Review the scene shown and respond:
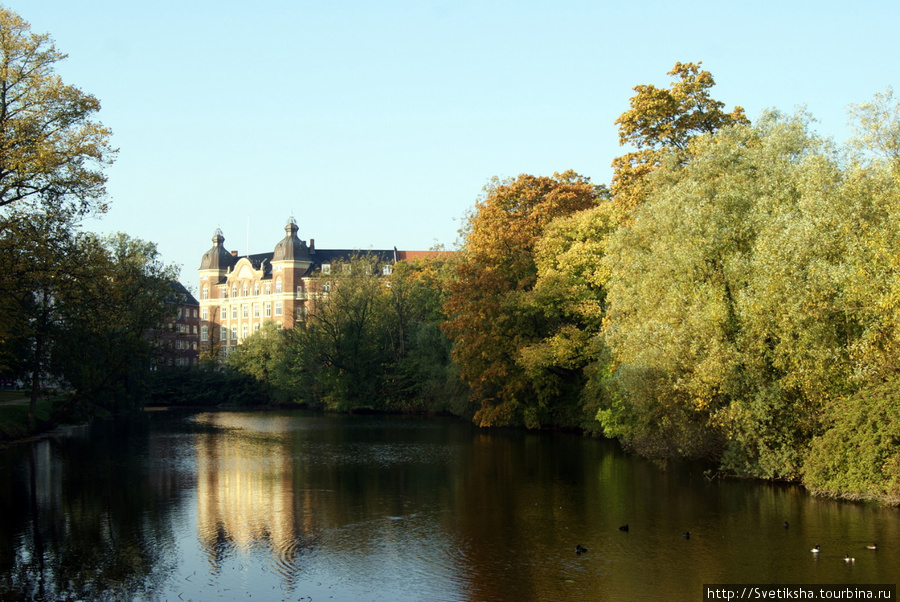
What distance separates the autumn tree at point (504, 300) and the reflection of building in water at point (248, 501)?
1178cm

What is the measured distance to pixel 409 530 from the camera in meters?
18.9

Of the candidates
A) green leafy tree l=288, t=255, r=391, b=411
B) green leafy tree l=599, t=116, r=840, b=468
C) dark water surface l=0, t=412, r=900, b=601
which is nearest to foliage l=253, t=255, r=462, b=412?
green leafy tree l=288, t=255, r=391, b=411

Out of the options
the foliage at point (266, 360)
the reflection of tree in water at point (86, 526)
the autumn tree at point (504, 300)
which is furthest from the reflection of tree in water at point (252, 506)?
the foliage at point (266, 360)

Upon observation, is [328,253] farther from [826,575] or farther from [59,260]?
[826,575]

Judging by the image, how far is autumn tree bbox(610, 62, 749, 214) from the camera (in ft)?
114

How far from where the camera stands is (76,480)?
26000 mm

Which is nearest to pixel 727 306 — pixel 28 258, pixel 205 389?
pixel 28 258

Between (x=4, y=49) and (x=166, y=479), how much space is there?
15050 millimetres

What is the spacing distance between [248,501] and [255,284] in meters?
90.6

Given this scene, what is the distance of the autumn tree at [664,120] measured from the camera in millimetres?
34688

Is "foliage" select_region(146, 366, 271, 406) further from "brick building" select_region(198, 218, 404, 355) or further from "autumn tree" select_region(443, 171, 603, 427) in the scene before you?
"autumn tree" select_region(443, 171, 603, 427)

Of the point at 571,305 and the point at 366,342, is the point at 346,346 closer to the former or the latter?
the point at 366,342

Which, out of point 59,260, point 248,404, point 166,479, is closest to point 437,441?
point 166,479

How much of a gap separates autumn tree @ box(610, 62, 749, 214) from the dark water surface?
39.7 ft
